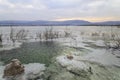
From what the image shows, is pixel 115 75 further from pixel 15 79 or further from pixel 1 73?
pixel 1 73

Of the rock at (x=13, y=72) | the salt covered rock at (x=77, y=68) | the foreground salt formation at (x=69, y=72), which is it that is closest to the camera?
the foreground salt formation at (x=69, y=72)

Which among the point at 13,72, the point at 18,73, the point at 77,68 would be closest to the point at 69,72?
the point at 77,68

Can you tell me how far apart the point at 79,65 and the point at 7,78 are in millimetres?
5808

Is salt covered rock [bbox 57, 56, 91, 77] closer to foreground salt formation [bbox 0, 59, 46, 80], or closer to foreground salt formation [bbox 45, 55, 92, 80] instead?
foreground salt formation [bbox 45, 55, 92, 80]

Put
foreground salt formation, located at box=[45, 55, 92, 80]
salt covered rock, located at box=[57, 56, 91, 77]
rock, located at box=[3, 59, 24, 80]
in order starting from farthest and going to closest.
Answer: salt covered rock, located at box=[57, 56, 91, 77] → rock, located at box=[3, 59, 24, 80] → foreground salt formation, located at box=[45, 55, 92, 80]

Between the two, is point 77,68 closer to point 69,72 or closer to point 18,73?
point 69,72

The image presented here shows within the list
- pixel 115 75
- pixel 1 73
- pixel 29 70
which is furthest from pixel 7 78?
pixel 115 75

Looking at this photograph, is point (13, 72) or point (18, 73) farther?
point (18, 73)

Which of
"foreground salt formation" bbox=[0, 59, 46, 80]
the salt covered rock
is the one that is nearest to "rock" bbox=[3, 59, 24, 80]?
"foreground salt formation" bbox=[0, 59, 46, 80]

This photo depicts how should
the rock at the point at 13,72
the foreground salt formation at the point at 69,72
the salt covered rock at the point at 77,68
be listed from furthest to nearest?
the salt covered rock at the point at 77,68 → the rock at the point at 13,72 → the foreground salt formation at the point at 69,72

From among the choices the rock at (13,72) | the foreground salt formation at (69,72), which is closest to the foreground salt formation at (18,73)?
the rock at (13,72)

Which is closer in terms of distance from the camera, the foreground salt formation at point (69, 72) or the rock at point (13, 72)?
the foreground salt formation at point (69, 72)

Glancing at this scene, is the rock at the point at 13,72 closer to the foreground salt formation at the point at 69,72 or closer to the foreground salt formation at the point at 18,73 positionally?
the foreground salt formation at the point at 18,73

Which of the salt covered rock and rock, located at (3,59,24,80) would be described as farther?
the salt covered rock
